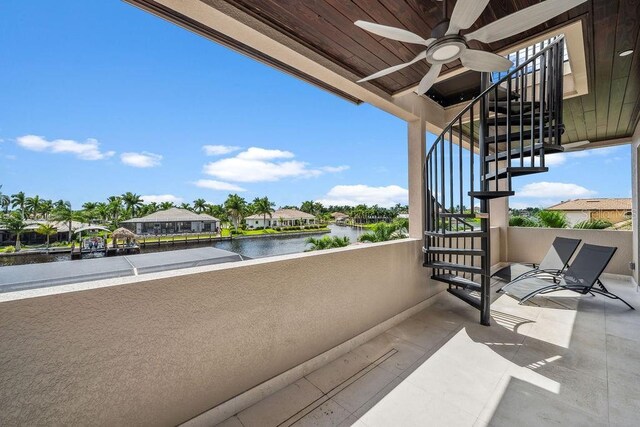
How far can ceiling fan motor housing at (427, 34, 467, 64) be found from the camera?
5.46 feet

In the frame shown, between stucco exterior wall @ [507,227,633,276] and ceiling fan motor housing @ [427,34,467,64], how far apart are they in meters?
5.50

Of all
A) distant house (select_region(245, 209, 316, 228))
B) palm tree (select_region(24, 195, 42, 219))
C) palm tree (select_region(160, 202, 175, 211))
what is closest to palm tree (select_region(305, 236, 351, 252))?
palm tree (select_region(24, 195, 42, 219))

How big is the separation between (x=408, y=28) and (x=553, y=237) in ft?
19.1

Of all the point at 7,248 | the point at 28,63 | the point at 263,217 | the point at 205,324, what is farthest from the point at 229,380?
the point at 263,217

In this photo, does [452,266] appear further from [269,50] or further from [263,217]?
[263,217]

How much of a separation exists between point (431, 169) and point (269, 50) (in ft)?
7.67

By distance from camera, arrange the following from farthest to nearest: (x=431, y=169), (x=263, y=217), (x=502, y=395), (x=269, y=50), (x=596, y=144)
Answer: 1. (x=263, y=217)
2. (x=596, y=144)
3. (x=431, y=169)
4. (x=269, y=50)
5. (x=502, y=395)

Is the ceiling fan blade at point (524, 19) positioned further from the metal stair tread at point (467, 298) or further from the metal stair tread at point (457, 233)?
the metal stair tread at point (467, 298)

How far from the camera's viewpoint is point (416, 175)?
11.4 feet

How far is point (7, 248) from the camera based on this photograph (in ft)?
17.7

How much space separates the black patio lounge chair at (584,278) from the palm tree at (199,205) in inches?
1634

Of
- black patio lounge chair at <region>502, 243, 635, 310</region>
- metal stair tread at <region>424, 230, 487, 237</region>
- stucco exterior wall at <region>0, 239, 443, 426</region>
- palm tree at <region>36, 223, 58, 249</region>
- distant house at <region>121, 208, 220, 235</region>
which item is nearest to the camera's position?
stucco exterior wall at <region>0, 239, 443, 426</region>

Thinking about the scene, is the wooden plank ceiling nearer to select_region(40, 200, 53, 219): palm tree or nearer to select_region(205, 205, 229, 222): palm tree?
select_region(40, 200, 53, 219): palm tree

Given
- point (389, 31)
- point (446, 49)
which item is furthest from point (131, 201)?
point (446, 49)
